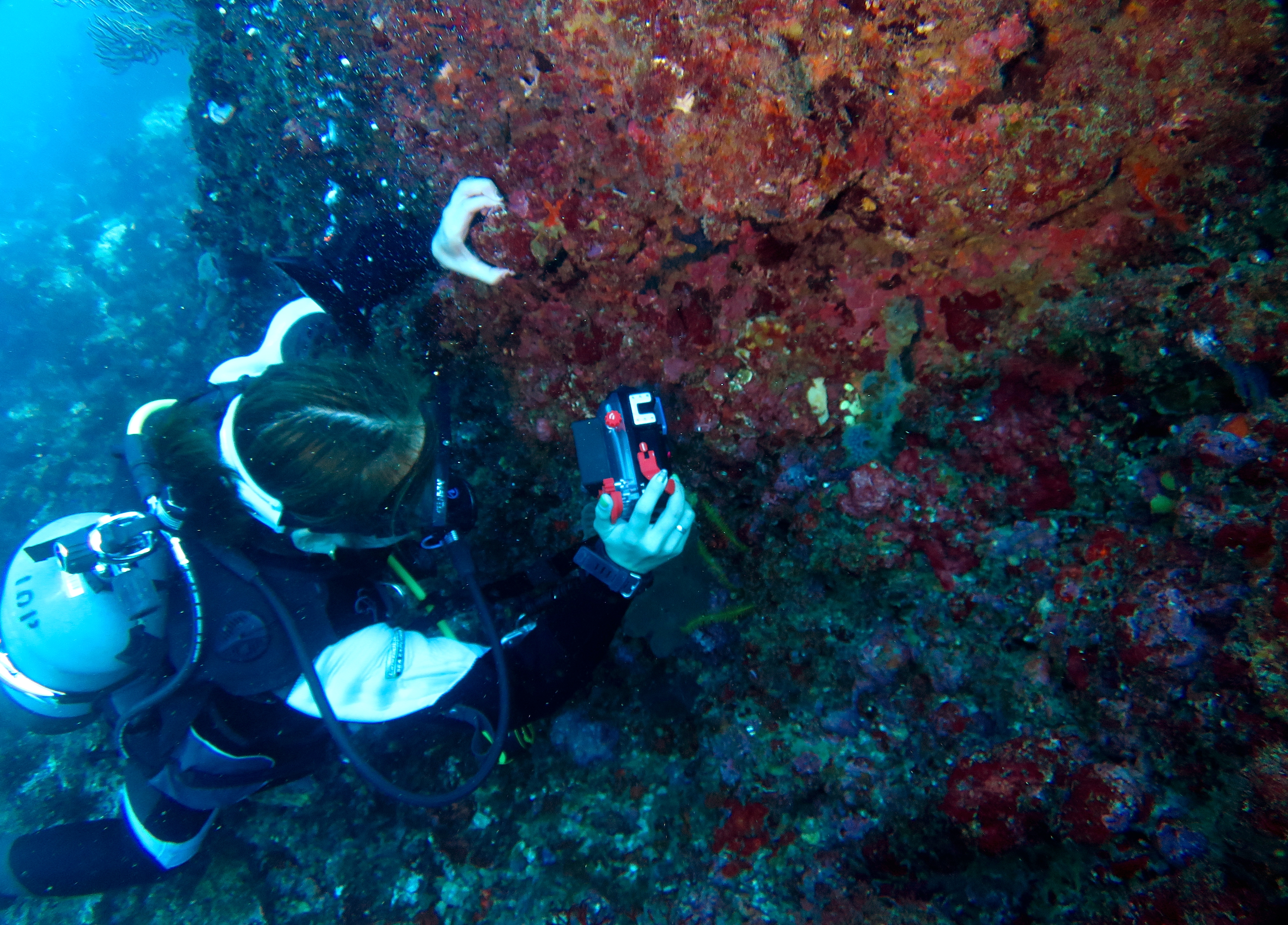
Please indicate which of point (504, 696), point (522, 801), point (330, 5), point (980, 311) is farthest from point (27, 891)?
point (980, 311)

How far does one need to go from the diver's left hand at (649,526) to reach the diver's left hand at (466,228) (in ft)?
3.74

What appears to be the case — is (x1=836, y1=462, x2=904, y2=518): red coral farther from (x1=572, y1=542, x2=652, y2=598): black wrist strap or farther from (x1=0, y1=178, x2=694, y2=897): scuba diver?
(x1=572, y1=542, x2=652, y2=598): black wrist strap

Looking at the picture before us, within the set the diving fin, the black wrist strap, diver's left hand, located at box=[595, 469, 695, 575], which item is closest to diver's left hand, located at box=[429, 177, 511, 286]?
Result: the diving fin

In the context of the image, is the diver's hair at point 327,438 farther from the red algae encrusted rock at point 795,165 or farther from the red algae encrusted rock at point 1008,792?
the red algae encrusted rock at point 1008,792

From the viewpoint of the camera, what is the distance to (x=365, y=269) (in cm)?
261

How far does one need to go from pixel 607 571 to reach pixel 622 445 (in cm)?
57

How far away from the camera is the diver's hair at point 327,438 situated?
182 cm

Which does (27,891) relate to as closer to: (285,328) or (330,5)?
(285,328)

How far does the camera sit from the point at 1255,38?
1.38 metres

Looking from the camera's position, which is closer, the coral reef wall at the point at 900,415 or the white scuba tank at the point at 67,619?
the coral reef wall at the point at 900,415

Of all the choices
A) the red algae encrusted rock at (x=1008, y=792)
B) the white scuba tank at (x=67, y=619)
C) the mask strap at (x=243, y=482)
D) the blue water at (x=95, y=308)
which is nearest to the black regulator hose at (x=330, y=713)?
the mask strap at (x=243, y=482)

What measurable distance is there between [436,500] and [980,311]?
2.10 metres

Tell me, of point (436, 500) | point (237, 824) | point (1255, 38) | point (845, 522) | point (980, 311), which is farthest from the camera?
point (237, 824)

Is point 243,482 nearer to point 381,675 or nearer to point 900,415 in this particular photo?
point 381,675
